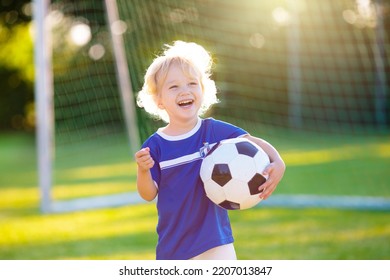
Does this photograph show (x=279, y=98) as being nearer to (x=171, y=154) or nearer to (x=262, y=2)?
(x=262, y=2)

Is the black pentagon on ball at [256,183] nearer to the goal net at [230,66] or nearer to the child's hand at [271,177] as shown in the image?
the child's hand at [271,177]

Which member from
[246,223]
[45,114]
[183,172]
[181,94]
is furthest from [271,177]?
[45,114]

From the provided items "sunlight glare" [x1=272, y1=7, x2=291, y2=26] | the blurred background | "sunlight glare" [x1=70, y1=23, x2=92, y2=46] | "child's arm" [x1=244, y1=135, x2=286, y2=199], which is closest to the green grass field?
the blurred background

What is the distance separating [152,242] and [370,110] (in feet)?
22.1

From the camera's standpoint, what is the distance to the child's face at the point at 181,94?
2.33m

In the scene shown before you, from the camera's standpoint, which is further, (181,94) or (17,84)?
(17,84)

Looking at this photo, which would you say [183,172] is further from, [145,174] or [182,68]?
[182,68]

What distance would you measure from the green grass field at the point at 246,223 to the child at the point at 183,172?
4.23 ft

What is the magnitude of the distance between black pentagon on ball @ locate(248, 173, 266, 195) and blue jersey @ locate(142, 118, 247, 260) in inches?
5.5

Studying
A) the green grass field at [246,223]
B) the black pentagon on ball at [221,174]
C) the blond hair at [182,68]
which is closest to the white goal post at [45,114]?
the green grass field at [246,223]

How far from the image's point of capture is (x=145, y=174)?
2291 millimetres

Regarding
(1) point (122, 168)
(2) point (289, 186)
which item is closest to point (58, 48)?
(1) point (122, 168)

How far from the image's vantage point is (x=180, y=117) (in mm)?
2344

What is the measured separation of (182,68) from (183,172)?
1.17 ft
